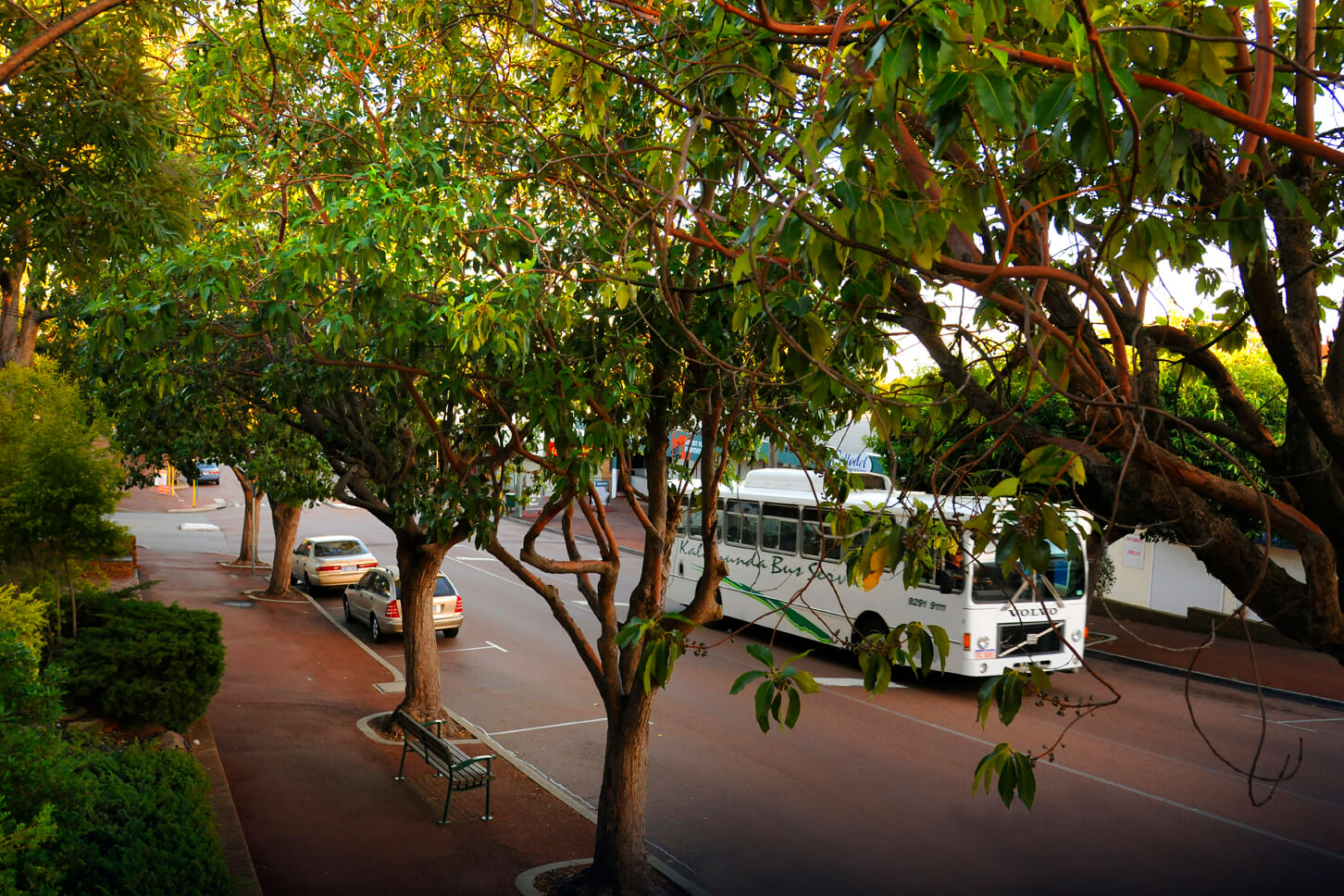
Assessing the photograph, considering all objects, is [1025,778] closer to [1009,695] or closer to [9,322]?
[1009,695]

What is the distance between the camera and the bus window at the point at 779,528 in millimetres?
18562

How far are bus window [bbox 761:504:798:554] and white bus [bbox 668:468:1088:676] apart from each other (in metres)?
0.02

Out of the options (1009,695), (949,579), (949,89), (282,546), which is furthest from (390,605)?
(949,89)

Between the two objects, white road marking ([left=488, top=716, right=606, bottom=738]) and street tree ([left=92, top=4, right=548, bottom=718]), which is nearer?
street tree ([left=92, top=4, right=548, bottom=718])

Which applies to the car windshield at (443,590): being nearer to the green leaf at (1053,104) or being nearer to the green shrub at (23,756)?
the green shrub at (23,756)

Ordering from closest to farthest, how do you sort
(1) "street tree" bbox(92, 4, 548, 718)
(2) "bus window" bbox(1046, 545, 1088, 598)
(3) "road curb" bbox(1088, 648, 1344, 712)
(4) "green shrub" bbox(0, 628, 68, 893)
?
(4) "green shrub" bbox(0, 628, 68, 893)
(1) "street tree" bbox(92, 4, 548, 718)
(3) "road curb" bbox(1088, 648, 1344, 712)
(2) "bus window" bbox(1046, 545, 1088, 598)

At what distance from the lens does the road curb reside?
15125 mm

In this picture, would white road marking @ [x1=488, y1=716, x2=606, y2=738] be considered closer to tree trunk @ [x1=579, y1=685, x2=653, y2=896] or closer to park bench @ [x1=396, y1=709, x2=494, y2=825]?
park bench @ [x1=396, y1=709, x2=494, y2=825]

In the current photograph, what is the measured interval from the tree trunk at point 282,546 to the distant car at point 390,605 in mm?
3631

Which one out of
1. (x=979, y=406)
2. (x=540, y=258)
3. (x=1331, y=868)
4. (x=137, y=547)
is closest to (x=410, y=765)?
(x=540, y=258)

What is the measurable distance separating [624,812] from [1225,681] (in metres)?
12.7

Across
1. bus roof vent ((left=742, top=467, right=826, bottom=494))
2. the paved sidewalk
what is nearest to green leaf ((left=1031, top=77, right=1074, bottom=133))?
the paved sidewalk

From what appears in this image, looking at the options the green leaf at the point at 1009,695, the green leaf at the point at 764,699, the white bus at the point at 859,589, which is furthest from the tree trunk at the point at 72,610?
the green leaf at the point at 1009,695

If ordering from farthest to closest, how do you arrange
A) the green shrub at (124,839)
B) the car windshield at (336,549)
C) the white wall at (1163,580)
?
the car windshield at (336,549) → the white wall at (1163,580) → the green shrub at (124,839)
